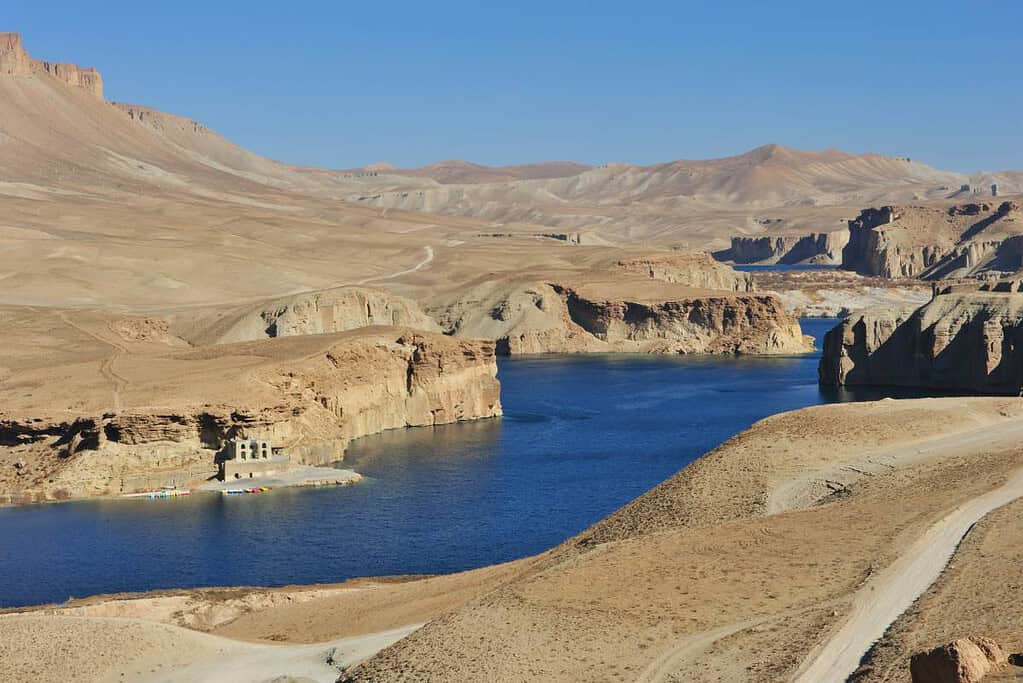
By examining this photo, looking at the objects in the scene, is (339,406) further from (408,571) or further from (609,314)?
(609,314)

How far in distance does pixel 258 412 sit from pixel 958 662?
184 feet

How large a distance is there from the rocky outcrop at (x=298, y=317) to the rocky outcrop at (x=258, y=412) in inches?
1099

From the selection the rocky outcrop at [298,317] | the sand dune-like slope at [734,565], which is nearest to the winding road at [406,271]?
the rocky outcrop at [298,317]

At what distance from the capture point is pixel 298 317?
125 m

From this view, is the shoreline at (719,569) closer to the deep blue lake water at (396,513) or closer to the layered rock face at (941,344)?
the deep blue lake water at (396,513)

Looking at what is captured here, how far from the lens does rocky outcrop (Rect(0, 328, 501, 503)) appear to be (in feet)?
225

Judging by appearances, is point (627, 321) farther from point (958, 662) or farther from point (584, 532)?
point (958, 662)

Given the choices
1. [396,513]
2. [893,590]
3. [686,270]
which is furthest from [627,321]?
[893,590]

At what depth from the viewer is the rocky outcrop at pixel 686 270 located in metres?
177

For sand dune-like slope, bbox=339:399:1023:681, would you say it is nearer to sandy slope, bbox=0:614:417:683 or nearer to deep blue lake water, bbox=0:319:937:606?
sandy slope, bbox=0:614:417:683

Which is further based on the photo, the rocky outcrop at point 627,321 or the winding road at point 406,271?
the winding road at point 406,271

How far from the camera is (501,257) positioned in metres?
192

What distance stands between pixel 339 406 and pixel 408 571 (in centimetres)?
3326

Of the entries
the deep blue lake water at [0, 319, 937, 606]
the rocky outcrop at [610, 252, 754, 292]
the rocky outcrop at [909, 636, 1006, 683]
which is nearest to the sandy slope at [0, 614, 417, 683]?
the deep blue lake water at [0, 319, 937, 606]
